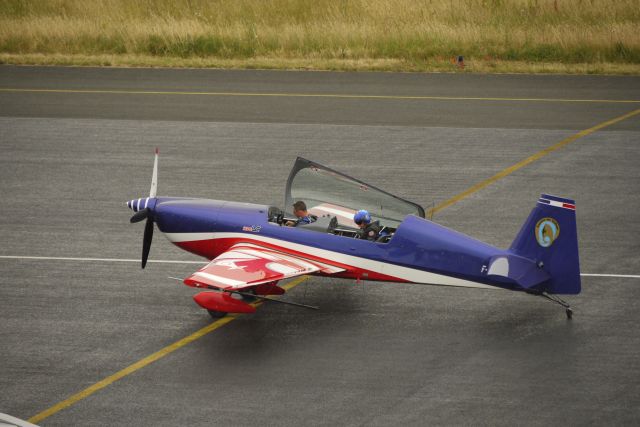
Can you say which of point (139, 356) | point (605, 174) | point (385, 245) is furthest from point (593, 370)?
point (605, 174)

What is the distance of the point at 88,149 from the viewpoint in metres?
25.3

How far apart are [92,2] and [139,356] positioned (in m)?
33.2

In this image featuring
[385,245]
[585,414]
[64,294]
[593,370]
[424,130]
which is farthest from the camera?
[424,130]

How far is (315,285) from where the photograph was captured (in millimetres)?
16344

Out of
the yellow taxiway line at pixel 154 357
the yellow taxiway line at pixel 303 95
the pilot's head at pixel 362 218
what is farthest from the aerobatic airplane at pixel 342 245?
the yellow taxiway line at pixel 303 95

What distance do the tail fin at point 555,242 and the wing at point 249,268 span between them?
2935mm

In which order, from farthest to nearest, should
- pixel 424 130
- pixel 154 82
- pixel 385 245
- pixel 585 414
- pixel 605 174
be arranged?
pixel 154 82 < pixel 424 130 < pixel 605 174 < pixel 385 245 < pixel 585 414

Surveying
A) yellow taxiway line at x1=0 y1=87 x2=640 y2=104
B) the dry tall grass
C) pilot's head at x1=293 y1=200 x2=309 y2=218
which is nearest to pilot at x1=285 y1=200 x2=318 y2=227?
pilot's head at x1=293 y1=200 x2=309 y2=218

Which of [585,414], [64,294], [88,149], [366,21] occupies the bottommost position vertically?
[585,414]

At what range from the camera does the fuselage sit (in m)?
14.4

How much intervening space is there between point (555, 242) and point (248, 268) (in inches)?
177

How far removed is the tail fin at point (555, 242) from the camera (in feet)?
45.9

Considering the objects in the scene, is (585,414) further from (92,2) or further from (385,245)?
(92,2)

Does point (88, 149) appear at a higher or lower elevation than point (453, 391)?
higher
